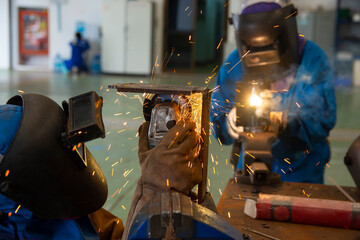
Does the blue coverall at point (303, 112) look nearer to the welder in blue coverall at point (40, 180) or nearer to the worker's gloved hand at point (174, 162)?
the worker's gloved hand at point (174, 162)

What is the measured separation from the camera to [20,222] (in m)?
1.26

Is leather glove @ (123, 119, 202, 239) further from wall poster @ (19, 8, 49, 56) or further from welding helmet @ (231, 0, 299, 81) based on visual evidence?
wall poster @ (19, 8, 49, 56)

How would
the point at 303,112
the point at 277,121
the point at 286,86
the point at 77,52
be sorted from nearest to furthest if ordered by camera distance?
the point at 277,121 < the point at 303,112 < the point at 286,86 < the point at 77,52

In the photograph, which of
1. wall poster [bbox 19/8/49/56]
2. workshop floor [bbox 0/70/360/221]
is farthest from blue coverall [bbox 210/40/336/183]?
wall poster [bbox 19/8/49/56]

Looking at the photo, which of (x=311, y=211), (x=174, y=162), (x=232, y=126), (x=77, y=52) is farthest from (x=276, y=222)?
(x=77, y=52)

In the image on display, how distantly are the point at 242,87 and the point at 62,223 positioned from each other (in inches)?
34.5

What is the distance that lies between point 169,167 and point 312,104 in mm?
1103

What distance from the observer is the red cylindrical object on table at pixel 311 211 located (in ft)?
4.21

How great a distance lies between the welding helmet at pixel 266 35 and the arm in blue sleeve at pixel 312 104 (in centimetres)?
14

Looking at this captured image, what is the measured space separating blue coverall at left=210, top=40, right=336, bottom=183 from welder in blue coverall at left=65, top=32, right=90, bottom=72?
9032mm

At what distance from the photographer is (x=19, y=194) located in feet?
3.87

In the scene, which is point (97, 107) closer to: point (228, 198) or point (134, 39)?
point (228, 198)

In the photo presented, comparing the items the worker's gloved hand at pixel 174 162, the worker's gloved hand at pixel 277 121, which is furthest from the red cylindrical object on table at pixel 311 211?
the worker's gloved hand at pixel 277 121

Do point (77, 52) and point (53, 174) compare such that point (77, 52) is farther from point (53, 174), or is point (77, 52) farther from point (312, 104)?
point (53, 174)
